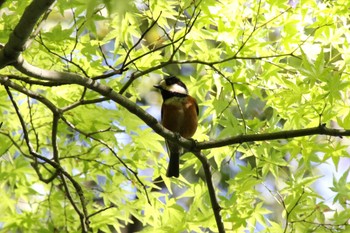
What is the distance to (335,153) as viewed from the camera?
9.77 feet

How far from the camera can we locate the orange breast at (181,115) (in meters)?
4.02

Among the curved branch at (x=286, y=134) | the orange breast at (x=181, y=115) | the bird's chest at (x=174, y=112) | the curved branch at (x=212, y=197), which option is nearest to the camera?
the curved branch at (x=286, y=134)

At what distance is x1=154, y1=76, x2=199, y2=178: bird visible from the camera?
13.3 feet

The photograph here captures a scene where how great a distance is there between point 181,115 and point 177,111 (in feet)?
0.35

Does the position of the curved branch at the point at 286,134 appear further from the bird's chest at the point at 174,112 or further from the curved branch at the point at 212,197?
the bird's chest at the point at 174,112

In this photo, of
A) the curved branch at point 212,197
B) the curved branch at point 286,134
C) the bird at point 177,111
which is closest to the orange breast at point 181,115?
the bird at point 177,111

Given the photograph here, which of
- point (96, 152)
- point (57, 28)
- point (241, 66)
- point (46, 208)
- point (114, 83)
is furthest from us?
point (46, 208)

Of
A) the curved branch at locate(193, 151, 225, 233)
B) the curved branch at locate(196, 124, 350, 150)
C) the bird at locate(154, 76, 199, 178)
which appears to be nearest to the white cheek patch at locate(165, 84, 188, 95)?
the bird at locate(154, 76, 199, 178)

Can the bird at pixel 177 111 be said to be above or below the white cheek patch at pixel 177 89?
below

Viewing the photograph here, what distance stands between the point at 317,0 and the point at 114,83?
117 cm

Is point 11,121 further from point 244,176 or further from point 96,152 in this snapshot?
point 244,176

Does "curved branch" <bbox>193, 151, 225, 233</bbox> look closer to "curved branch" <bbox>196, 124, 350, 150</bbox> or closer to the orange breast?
"curved branch" <bbox>196, 124, 350, 150</bbox>

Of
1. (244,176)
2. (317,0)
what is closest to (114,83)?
(244,176)

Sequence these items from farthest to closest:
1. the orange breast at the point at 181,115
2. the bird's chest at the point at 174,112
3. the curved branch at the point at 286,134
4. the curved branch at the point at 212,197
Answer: the bird's chest at the point at 174,112 → the orange breast at the point at 181,115 → the curved branch at the point at 212,197 → the curved branch at the point at 286,134
